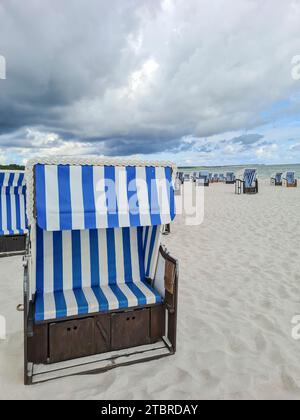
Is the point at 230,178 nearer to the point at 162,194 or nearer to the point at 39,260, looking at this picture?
the point at 162,194

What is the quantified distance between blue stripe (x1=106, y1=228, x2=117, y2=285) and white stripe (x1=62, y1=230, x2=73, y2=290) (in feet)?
1.32

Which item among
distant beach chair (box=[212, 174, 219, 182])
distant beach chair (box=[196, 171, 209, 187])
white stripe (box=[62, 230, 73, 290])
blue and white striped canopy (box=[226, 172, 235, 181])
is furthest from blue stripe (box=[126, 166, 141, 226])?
distant beach chair (box=[212, 174, 219, 182])

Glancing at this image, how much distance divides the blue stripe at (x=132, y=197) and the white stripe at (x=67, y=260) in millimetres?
844

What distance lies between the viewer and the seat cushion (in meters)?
2.65

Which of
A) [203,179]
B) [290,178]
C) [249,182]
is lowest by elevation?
[249,182]

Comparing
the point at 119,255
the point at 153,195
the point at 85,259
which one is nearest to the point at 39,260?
the point at 85,259

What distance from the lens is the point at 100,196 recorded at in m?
2.67

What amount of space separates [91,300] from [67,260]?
1.87ft

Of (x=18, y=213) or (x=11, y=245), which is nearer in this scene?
(x=11, y=245)

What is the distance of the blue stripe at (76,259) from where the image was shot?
10.5ft

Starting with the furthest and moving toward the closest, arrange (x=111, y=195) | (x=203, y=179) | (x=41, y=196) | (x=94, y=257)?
(x=203, y=179) → (x=94, y=257) → (x=111, y=195) → (x=41, y=196)

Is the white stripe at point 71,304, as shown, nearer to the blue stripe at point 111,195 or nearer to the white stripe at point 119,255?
the white stripe at point 119,255
